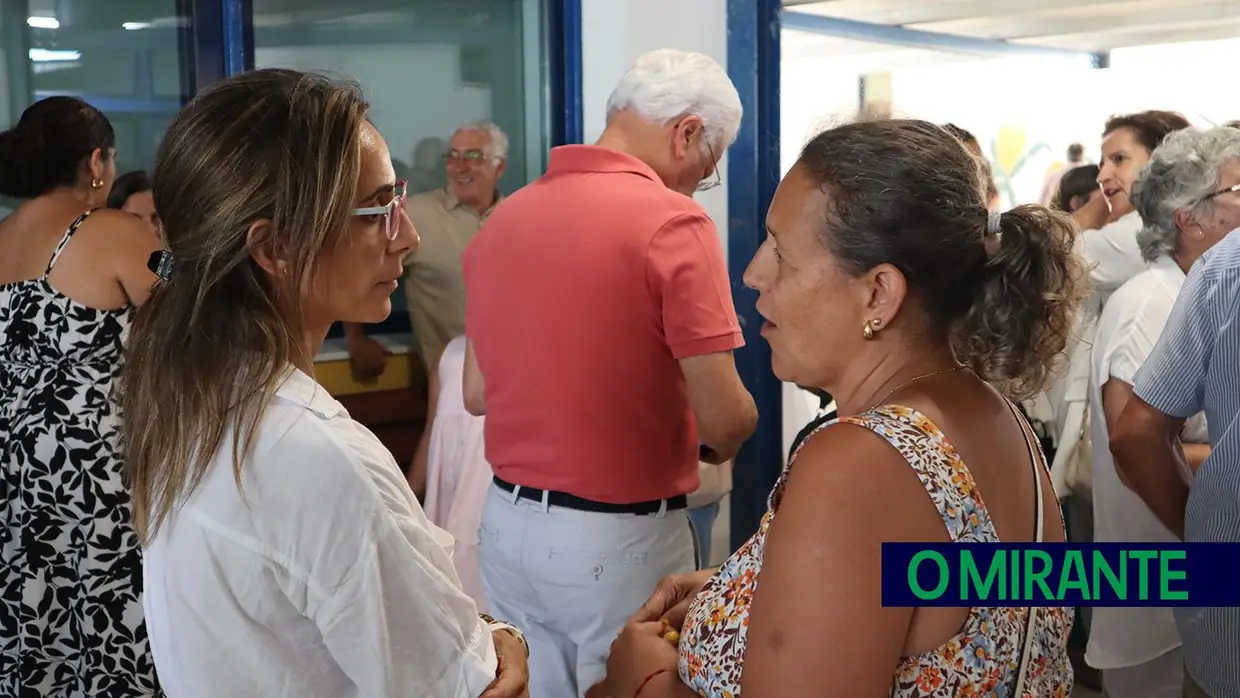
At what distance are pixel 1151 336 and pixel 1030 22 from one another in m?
1.23

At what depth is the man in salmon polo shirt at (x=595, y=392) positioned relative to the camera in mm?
2201

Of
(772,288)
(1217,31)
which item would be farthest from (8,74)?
(1217,31)

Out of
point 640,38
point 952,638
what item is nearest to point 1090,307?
point 640,38

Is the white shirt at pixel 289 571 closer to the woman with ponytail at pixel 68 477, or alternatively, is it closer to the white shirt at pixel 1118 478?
the woman with ponytail at pixel 68 477

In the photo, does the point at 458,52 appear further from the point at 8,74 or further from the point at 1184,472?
the point at 1184,472

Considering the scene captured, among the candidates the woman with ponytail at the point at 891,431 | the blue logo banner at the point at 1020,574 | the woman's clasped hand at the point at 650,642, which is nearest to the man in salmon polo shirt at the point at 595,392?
the woman's clasped hand at the point at 650,642

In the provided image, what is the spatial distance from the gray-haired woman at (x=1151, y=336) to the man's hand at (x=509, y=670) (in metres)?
1.47

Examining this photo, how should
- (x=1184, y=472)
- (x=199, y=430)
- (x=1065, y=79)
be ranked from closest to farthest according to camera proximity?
(x=199, y=430) < (x=1184, y=472) < (x=1065, y=79)

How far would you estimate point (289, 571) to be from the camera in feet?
3.98

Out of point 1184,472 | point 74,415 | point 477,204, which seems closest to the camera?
point 1184,472

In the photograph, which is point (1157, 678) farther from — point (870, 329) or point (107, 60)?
point (107, 60)

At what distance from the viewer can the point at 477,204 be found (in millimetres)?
3879

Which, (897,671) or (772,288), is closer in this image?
(897,671)

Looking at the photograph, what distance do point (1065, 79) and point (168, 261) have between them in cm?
289
